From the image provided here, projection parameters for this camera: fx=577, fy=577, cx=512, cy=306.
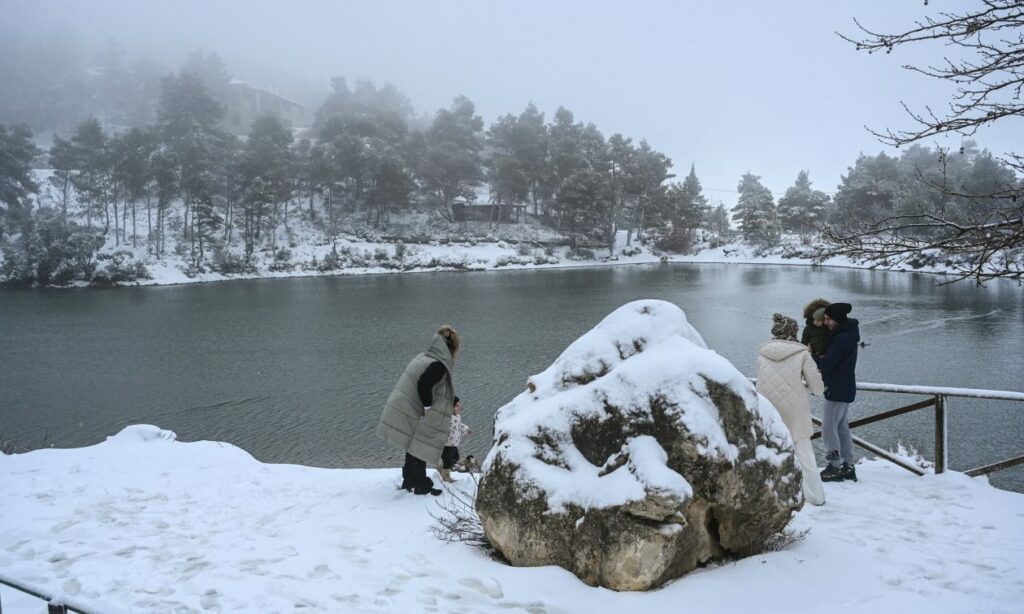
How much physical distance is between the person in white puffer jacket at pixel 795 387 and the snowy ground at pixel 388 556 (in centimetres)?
49

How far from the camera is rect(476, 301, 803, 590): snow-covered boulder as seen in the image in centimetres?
362

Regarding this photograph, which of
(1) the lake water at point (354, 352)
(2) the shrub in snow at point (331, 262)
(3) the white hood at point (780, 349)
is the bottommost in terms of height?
(1) the lake water at point (354, 352)

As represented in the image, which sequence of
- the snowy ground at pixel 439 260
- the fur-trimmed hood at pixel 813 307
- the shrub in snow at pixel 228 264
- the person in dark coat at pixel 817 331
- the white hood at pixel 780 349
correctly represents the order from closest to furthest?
1. the white hood at pixel 780 349
2. the person in dark coat at pixel 817 331
3. the fur-trimmed hood at pixel 813 307
4. the snowy ground at pixel 439 260
5. the shrub in snow at pixel 228 264

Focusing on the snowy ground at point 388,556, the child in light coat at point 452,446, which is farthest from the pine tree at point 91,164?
the child in light coat at point 452,446

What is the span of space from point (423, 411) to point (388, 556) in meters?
1.80

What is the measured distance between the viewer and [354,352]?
62.4ft

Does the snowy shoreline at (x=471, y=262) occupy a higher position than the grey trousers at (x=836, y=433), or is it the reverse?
the snowy shoreline at (x=471, y=262)

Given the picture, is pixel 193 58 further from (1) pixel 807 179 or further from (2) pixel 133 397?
(2) pixel 133 397

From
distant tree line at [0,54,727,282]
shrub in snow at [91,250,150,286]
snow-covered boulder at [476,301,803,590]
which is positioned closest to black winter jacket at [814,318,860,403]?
snow-covered boulder at [476,301,803,590]

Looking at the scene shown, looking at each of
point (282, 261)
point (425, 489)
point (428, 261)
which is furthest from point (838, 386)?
point (282, 261)

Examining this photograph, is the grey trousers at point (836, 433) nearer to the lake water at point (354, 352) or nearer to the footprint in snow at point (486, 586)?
the footprint in snow at point (486, 586)

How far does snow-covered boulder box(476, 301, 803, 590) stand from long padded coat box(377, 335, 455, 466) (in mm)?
1501

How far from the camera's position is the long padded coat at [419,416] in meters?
5.71

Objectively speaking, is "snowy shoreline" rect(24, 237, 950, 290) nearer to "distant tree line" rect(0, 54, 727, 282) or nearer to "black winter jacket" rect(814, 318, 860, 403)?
"distant tree line" rect(0, 54, 727, 282)
